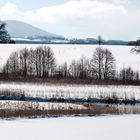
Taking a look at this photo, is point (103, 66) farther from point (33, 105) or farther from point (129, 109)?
point (33, 105)

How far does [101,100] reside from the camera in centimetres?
3572

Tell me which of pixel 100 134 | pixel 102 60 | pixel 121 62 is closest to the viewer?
pixel 100 134

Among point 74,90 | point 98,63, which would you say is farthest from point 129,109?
point 98,63

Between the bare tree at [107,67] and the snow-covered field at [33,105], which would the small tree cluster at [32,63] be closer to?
the bare tree at [107,67]

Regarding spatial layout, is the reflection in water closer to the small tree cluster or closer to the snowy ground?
the snowy ground

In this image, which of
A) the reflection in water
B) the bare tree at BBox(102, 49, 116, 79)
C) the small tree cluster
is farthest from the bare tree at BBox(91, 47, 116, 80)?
the reflection in water

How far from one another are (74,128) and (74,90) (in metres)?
16.6

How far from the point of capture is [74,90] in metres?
40.7

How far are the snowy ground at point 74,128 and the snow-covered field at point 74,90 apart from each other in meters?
9.45

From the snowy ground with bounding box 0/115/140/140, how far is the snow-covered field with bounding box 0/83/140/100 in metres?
9.45

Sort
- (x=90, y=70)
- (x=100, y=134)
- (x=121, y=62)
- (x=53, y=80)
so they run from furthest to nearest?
(x=121, y=62) < (x=90, y=70) < (x=53, y=80) < (x=100, y=134)

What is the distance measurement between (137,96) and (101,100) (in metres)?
4.74

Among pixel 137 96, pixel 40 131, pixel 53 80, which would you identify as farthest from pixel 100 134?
pixel 53 80

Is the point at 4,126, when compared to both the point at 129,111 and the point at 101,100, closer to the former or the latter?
the point at 129,111
